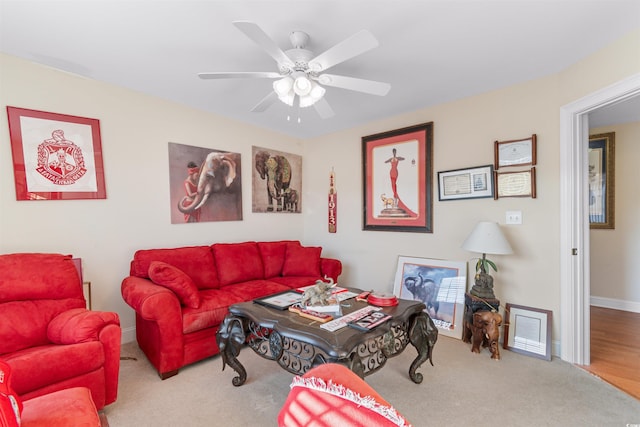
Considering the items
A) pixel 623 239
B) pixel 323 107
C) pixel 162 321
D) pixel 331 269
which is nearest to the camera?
pixel 162 321

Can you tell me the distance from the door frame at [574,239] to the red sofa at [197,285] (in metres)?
2.21

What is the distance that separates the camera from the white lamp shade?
247 cm

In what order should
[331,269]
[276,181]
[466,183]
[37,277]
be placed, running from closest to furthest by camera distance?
1. [37,277]
2. [466,183]
3. [331,269]
4. [276,181]

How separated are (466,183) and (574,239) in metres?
1.01

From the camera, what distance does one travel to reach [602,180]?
3.71m

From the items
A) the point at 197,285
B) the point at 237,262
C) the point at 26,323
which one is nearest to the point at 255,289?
the point at 237,262

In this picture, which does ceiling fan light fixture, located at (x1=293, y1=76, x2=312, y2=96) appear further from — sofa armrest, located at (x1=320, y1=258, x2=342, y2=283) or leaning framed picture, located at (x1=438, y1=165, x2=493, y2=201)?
sofa armrest, located at (x1=320, y1=258, x2=342, y2=283)

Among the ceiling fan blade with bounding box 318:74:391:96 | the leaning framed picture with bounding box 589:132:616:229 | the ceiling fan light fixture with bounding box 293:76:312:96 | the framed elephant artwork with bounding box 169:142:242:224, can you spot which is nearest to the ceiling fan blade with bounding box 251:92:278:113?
the ceiling fan light fixture with bounding box 293:76:312:96

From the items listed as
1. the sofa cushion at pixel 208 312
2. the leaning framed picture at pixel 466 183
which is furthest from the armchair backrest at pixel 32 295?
the leaning framed picture at pixel 466 183

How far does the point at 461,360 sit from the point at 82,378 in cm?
275

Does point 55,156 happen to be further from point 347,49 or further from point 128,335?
point 347,49

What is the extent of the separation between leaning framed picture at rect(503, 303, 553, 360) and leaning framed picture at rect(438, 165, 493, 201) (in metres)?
1.14

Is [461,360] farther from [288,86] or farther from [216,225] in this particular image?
[216,225]

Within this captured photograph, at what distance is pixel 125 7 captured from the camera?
1.66 m
